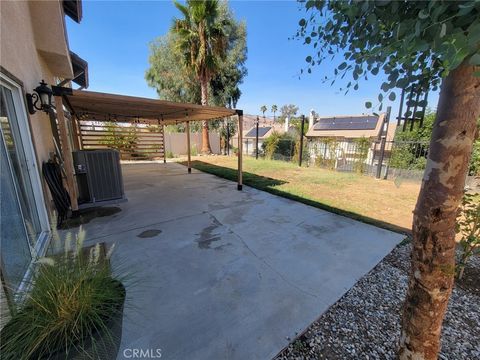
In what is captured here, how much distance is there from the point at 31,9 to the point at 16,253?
3.97m

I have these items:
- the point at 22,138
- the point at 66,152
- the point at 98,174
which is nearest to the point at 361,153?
the point at 98,174

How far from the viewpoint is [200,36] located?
1124 centimetres

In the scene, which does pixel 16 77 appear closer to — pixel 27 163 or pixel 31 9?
pixel 27 163

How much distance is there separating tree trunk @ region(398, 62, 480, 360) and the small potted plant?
5.49 feet

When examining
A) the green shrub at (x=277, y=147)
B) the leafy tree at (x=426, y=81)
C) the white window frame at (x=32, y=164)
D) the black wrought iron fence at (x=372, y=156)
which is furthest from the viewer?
the green shrub at (x=277, y=147)

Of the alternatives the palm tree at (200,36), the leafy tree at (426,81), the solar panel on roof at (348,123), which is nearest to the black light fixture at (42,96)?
the leafy tree at (426,81)

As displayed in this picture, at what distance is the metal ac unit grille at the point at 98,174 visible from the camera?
165 inches

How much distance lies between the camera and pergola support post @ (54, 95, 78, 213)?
3.45 metres

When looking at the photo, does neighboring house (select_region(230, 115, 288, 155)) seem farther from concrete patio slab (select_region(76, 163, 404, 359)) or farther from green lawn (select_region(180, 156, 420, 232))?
concrete patio slab (select_region(76, 163, 404, 359))

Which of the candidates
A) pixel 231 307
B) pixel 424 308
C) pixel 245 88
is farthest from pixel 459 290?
pixel 245 88

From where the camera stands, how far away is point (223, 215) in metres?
4.20

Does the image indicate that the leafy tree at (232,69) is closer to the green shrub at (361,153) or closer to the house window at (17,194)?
the green shrub at (361,153)

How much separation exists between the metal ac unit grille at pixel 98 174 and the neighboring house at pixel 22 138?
21.9 inches

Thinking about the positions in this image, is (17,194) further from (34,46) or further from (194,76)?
(194,76)
